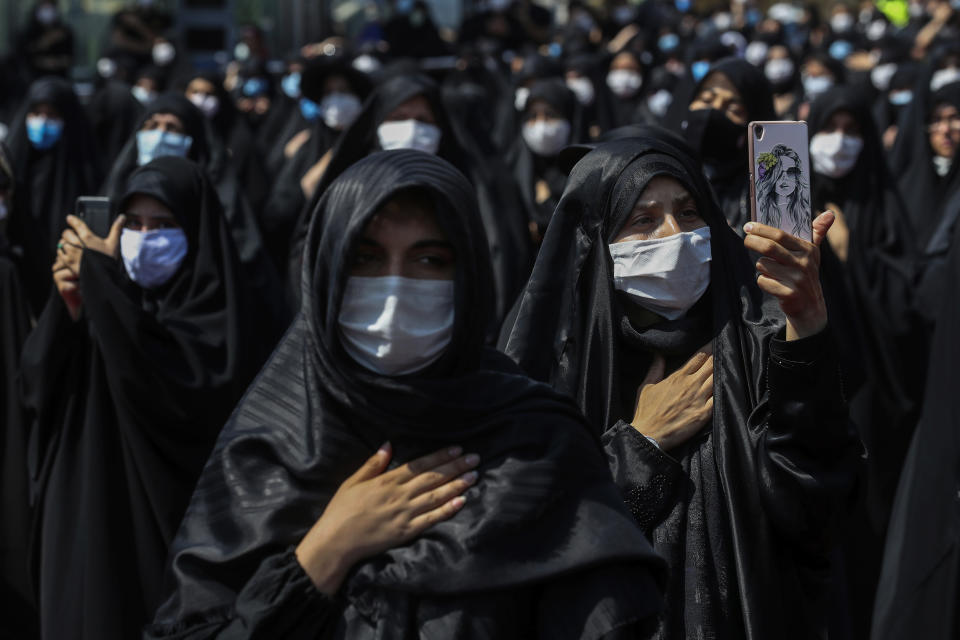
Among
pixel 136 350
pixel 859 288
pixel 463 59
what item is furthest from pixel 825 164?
pixel 463 59

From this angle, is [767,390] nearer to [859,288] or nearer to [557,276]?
[557,276]

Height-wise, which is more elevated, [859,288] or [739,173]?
[739,173]

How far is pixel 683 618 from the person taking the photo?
2.64 m

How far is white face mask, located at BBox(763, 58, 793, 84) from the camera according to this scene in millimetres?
11461

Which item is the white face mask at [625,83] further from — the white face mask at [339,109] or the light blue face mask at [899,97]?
the white face mask at [339,109]

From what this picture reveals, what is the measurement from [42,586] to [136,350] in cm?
68

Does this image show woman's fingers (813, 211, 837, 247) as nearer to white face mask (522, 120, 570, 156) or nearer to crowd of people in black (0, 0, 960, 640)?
crowd of people in black (0, 0, 960, 640)

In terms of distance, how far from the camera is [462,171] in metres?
5.82

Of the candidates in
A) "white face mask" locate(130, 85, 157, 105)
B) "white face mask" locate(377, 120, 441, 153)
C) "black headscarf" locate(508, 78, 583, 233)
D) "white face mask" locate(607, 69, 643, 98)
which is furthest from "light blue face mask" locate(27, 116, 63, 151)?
"white face mask" locate(607, 69, 643, 98)

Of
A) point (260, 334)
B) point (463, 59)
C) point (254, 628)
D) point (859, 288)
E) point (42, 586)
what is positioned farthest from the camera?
point (463, 59)

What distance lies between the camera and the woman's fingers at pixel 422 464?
2.05m

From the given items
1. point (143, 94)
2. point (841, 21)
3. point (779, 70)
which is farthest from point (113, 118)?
point (841, 21)

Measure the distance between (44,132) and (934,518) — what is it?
18.0ft

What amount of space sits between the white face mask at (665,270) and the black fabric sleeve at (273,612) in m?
1.06
